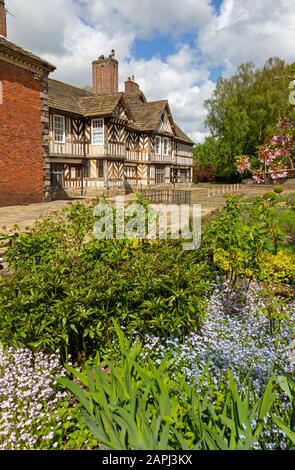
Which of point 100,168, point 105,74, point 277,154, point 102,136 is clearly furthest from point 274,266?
point 105,74

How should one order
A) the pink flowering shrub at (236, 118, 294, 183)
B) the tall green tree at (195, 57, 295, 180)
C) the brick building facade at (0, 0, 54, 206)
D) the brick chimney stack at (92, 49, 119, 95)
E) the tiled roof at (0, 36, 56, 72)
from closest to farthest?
the pink flowering shrub at (236, 118, 294, 183) < the tiled roof at (0, 36, 56, 72) < the brick building facade at (0, 0, 54, 206) < the brick chimney stack at (92, 49, 119, 95) < the tall green tree at (195, 57, 295, 180)

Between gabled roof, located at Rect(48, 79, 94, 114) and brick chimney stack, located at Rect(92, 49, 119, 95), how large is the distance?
10.7 ft

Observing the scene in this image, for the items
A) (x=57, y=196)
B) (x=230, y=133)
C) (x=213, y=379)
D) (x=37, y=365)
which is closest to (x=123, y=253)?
(x=37, y=365)

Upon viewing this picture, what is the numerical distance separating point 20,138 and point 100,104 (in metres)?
10.2

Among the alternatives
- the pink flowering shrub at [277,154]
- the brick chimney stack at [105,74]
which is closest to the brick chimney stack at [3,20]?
the brick chimney stack at [105,74]

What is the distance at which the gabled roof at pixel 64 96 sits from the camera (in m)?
23.0

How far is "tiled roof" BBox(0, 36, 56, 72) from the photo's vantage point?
15.1 m

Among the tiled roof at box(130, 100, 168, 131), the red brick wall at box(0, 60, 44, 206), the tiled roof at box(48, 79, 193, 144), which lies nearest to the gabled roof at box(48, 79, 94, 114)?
the tiled roof at box(48, 79, 193, 144)

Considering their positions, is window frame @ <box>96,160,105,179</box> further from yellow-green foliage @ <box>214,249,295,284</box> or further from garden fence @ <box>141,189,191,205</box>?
yellow-green foliage @ <box>214,249,295,284</box>

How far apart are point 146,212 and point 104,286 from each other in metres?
2.12

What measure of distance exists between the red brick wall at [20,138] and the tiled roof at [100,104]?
7.54 metres

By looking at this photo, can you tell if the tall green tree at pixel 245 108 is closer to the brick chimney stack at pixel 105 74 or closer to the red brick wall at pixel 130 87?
the red brick wall at pixel 130 87
